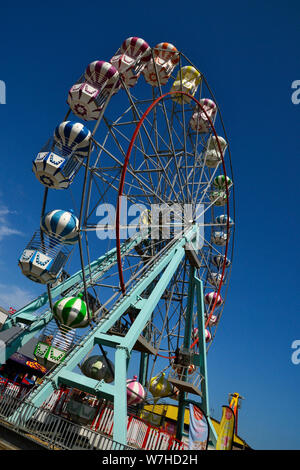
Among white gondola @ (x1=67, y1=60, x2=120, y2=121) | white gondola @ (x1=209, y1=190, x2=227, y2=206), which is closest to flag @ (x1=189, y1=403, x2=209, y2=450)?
white gondola @ (x1=67, y1=60, x2=120, y2=121)

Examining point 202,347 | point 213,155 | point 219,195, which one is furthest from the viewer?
point 213,155

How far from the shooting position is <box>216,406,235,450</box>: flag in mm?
6559

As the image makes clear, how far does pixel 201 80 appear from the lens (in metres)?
18.0

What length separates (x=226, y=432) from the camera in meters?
6.66

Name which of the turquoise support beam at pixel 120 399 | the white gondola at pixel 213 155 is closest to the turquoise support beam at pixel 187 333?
the turquoise support beam at pixel 120 399

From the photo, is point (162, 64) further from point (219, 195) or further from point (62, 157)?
point (62, 157)

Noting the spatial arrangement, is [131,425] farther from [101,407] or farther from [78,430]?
[78,430]

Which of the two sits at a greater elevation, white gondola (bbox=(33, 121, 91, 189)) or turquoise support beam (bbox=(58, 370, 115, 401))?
white gondola (bbox=(33, 121, 91, 189))

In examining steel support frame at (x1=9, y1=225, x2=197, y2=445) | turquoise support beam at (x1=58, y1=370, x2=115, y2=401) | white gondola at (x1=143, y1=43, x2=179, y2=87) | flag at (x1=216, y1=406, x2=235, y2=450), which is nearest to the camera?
flag at (x1=216, y1=406, x2=235, y2=450)

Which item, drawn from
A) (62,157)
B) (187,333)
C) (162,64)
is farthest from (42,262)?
(162,64)

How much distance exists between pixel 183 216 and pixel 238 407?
19.5 metres

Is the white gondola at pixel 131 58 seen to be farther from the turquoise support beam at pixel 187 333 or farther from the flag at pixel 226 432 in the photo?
the flag at pixel 226 432

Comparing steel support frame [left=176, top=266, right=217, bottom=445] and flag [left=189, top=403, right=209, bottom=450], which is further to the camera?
steel support frame [left=176, top=266, right=217, bottom=445]

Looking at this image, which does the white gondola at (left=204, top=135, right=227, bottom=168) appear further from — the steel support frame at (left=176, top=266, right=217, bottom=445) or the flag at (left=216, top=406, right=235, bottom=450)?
the flag at (left=216, top=406, right=235, bottom=450)
